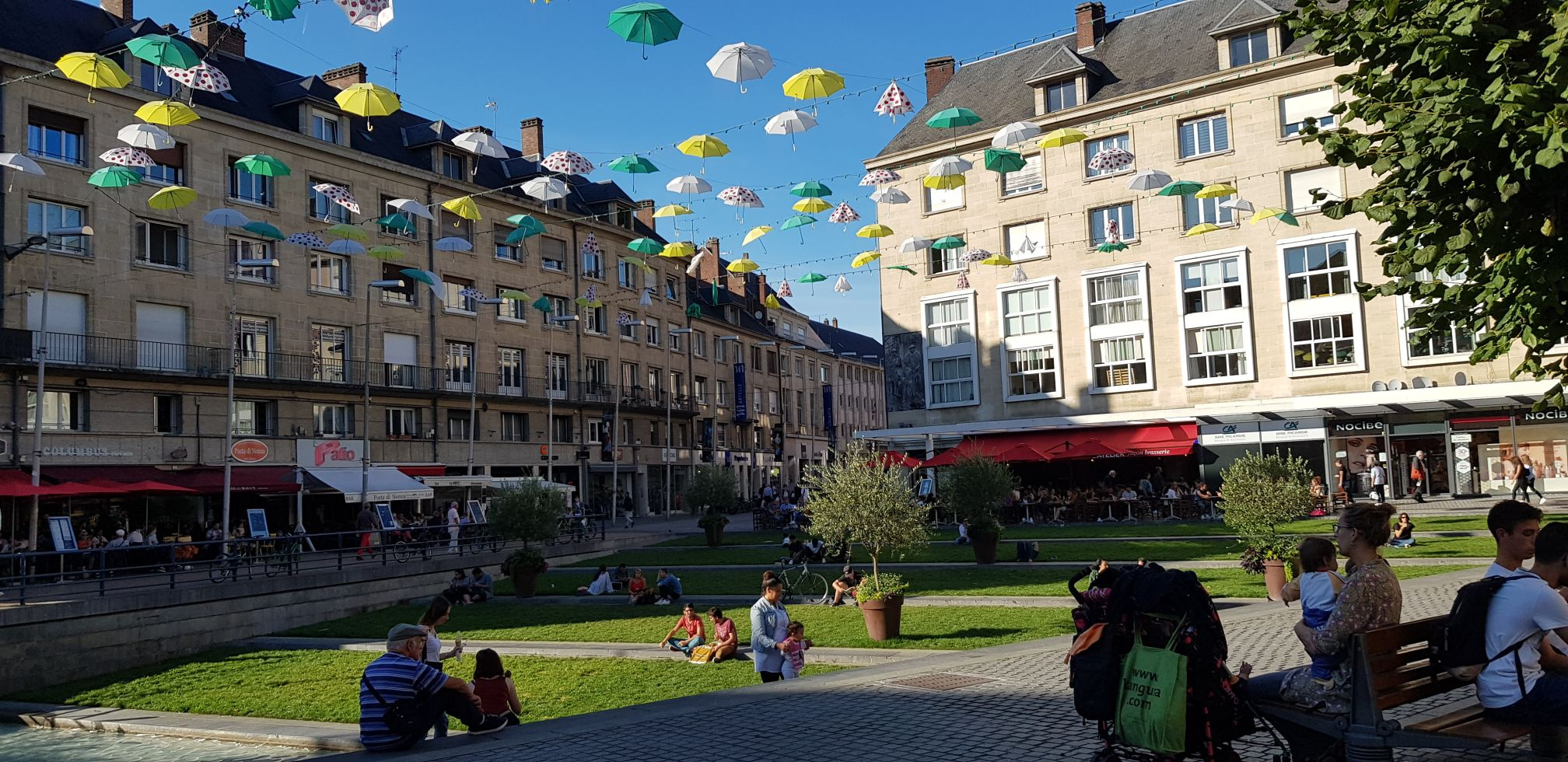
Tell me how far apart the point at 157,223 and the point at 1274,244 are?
38.3 m

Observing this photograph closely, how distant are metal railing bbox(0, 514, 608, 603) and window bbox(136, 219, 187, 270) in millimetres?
10814

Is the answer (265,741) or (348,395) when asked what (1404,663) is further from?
(348,395)

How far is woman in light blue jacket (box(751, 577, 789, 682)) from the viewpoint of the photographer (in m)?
12.5

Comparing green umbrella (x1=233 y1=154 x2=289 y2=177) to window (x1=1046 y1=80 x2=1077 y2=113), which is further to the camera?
window (x1=1046 y1=80 x2=1077 y2=113)

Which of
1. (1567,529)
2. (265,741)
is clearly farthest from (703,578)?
(1567,529)

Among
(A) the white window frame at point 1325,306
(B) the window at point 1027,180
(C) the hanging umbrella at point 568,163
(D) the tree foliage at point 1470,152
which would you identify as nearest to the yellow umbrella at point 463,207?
(C) the hanging umbrella at point 568,163

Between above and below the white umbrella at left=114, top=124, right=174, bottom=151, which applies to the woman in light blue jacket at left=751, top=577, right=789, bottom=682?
below

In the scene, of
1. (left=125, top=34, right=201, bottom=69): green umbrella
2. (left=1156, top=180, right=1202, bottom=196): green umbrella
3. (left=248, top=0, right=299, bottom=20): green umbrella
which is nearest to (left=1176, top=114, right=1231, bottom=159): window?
(left=1156, top=180, right=1202, bottom=196): green umbrella

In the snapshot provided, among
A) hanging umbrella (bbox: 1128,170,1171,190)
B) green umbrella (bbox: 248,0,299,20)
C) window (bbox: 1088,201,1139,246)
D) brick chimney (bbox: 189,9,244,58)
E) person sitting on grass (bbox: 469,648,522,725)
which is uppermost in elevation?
Result: brick chimney (bbox: 189,9,244,58)

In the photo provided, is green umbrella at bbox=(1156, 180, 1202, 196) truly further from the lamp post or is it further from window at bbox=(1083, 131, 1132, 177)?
the lamp post

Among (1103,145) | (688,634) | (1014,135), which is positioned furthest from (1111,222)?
(688,634)

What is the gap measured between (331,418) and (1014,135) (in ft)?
96.8

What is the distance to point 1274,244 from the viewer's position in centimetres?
4212

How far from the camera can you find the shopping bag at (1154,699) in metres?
5.83
